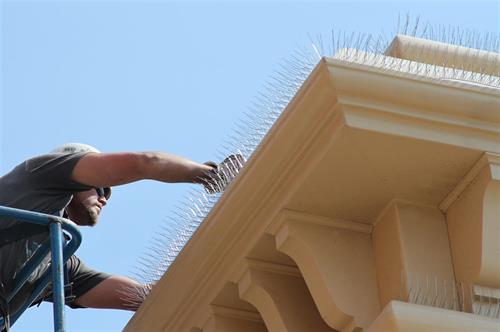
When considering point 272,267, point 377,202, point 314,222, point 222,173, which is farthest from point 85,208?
point 377,202

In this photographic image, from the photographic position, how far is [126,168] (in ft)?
33.1

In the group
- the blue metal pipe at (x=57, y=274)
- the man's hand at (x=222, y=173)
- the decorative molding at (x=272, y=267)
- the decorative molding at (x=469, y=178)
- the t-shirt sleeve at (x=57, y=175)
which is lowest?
the blue metal pipe at (x=57, y=274)

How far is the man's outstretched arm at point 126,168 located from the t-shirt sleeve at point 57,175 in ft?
0.12

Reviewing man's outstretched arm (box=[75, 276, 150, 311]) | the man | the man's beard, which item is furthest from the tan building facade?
man's outstretched arm (box=[75, 276, 150, 311])

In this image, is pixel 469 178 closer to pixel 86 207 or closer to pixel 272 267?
pixel 272 267

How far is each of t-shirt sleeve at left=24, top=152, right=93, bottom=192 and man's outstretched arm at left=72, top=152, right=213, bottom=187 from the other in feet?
0.12

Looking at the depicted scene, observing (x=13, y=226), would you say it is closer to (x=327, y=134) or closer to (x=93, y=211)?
(x=93, y=211)

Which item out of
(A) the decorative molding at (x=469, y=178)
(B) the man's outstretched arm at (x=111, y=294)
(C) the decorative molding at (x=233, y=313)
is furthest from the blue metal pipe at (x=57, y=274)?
(B) the man's outstretched arm at (x=111, y=294)

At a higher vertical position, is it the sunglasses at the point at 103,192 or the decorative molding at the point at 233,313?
the sunglasses at the point at 103,192

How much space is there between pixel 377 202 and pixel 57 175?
216 cm

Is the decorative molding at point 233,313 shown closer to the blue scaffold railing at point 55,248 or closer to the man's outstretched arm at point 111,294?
the blue scaffold railing at point 55,248

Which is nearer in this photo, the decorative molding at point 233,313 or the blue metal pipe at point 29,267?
the blue metal pipe at point 29,267

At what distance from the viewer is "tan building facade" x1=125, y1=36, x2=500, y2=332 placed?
8.41 m

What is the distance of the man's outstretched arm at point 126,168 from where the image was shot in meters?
10.0
